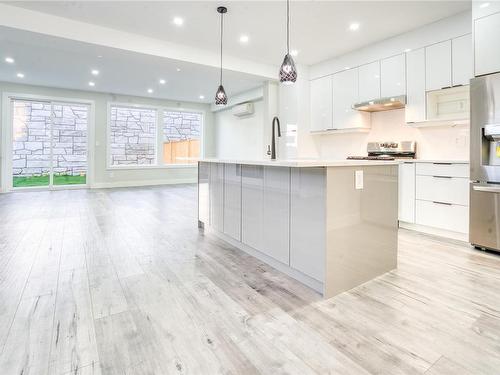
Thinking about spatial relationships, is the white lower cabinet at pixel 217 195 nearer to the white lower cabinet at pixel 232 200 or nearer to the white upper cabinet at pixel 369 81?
the white lower cabinet at pixel 232 200

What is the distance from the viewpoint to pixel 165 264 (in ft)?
8.36

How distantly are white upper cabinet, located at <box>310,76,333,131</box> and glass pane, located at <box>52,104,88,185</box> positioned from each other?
20.8 feet

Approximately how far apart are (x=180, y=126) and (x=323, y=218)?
28.2 ft

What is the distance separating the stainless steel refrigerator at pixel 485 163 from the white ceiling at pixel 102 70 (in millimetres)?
3732

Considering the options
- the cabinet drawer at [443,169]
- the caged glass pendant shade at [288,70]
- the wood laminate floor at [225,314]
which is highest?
the caged glass pendant shade at [288,70]

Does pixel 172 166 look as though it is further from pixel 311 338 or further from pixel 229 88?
pixel 311 338

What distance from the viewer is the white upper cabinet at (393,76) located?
4070 millimetres

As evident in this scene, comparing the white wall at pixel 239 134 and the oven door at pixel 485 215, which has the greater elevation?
the white wall at pixel 239 134

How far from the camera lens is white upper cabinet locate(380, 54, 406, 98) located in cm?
407

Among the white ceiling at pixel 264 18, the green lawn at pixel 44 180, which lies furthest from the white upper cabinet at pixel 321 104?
the green lawn at pixel 44 180

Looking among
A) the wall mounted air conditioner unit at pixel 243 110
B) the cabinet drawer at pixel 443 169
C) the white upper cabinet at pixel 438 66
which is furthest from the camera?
the wall mounted air conditioner unit at pixel 243 110

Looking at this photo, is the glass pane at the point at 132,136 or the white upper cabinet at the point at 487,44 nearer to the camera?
the white upper cabinet at the point at 487,44

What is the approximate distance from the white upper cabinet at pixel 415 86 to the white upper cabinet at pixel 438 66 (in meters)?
0.06

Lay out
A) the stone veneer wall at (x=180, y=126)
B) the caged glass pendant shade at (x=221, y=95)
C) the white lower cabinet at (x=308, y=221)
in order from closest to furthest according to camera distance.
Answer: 1. the white lower cabinet at (x=308, y=221)
2. the caged glass pendant shade at (x=221, y=95)
3. the stone veneer wall at (x=180, y=126)
